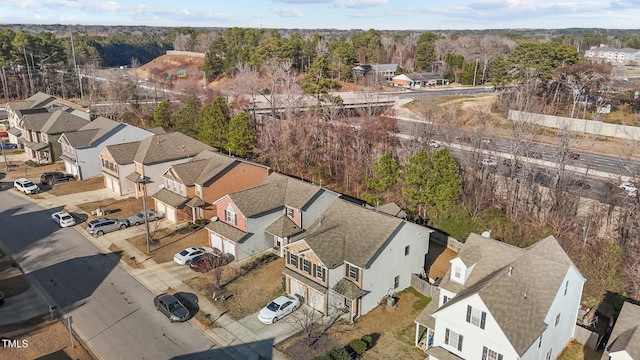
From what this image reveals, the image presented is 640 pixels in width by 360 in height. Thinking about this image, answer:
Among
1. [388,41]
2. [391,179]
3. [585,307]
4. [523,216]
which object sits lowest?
[585,307]

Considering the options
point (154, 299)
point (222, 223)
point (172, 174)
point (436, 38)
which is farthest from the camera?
point (436, 38)

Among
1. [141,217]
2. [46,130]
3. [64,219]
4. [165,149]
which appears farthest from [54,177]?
[141,217]

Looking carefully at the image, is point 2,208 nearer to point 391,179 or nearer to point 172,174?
point 172,174

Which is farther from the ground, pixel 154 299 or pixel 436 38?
pixel 436 38

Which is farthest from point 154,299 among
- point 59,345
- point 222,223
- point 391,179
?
point 391,179

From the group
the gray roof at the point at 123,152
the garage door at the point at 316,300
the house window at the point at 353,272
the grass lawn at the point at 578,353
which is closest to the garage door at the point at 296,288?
the garage door at the point at 316,300

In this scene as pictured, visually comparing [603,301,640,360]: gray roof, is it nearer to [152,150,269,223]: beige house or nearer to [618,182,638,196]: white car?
[618,182,638,196]: white car

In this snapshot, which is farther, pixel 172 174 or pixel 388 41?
pixel 388 41
